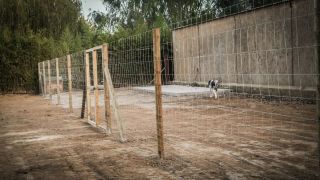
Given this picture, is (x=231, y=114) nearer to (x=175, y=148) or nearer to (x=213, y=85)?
(x=213, y=85)

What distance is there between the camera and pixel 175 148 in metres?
7.45

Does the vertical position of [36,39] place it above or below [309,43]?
above

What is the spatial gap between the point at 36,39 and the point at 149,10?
22.4m

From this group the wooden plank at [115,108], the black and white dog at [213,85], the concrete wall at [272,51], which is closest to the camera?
the wooden plank at [115,108]

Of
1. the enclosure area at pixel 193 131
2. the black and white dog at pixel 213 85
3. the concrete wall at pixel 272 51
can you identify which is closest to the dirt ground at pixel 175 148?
the enclosure area at pixel 193 131

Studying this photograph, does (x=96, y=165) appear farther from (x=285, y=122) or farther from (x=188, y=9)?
(x=188, y=9)

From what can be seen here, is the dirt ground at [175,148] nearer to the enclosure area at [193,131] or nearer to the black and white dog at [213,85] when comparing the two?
the enclosure area at [193,131]

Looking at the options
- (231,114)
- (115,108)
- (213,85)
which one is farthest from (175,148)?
Result: (213,85)

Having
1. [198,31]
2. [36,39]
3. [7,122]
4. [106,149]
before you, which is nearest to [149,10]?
[36,39]

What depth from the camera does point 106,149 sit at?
7703mm

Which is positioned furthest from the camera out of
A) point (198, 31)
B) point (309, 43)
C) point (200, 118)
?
point (198, 31)

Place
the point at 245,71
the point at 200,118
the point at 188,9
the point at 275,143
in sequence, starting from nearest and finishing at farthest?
the point at 275,143 < the point at 200,118 < the point at 245,71 < the point at 188,9

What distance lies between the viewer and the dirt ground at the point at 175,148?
586cm

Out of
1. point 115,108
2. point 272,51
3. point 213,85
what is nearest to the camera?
point 115,108
